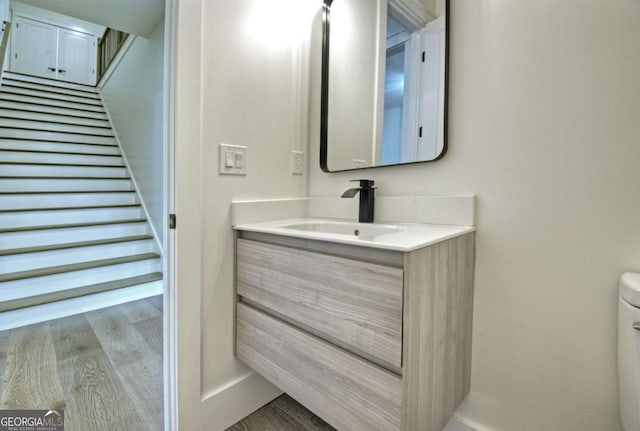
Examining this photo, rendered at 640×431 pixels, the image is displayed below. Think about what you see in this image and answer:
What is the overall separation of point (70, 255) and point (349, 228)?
9.38 ft

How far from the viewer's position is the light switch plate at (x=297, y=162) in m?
1.53

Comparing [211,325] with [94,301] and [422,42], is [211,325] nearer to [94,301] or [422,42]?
[422,42]

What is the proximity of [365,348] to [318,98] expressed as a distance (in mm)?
1247

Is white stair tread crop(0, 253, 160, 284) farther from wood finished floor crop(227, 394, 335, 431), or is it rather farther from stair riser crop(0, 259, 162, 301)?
wood finished floor crop(227, 394, 335, 431)

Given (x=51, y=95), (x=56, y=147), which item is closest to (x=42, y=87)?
(x=51, y=95)

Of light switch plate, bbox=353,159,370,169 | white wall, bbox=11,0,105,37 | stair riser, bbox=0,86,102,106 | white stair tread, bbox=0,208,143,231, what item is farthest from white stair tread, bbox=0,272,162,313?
white wall, bbox=11,0,105,37

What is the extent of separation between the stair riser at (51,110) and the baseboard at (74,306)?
3.07 metres

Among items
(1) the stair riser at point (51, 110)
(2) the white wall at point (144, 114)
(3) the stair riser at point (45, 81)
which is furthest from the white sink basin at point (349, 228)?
(3) the stair riser at point (45, 81)

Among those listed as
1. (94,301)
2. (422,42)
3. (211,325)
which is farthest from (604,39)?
(94,301)

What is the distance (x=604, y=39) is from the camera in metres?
0.84

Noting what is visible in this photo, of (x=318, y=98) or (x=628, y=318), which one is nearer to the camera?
(x=628, y=318)

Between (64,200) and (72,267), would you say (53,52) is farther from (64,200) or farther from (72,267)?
(72,267)

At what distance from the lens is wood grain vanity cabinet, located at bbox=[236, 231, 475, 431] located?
0.76 m

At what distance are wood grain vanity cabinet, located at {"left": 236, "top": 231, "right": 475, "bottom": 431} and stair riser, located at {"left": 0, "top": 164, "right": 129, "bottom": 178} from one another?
351 cm
